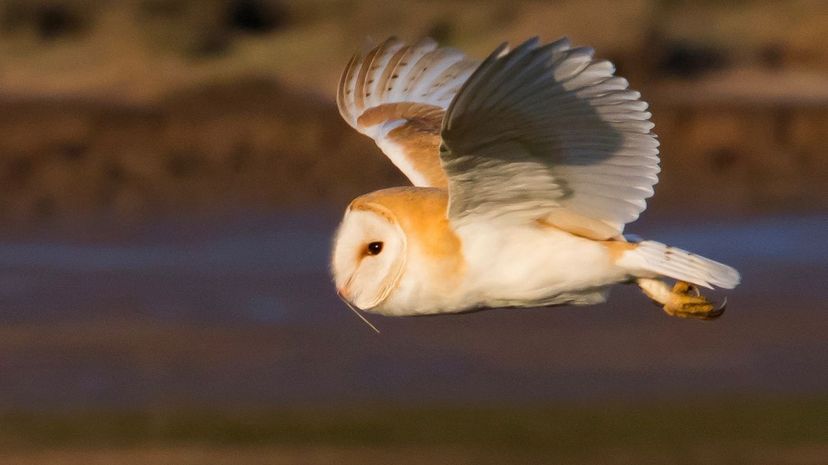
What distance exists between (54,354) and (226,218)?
2.82 m

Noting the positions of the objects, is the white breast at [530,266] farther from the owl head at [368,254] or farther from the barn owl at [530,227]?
the owl head at [368,254]

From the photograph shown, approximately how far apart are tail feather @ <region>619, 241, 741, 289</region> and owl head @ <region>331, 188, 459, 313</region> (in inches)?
19.4

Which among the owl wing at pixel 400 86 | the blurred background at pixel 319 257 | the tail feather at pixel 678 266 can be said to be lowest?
the tail feather at pixel 678 266

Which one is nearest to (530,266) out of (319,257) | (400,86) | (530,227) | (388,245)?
(530,227)

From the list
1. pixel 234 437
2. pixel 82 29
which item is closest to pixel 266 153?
pixel 82 29

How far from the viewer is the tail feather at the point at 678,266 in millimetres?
5164

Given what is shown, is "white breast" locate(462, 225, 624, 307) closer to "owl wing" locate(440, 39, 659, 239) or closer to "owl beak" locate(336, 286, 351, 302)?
"owl wing" locate(440, 39, 659, 239)

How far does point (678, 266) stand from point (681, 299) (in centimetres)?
27

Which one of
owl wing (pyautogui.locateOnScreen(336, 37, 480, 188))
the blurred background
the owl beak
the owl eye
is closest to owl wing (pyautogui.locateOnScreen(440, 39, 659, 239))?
the owl eye

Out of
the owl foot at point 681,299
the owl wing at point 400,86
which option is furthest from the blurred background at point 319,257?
the owl foot at point 681,299

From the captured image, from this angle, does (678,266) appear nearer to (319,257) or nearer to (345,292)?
(345,292)

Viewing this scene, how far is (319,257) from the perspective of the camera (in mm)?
12625

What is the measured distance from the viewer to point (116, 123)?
1502 centimetres

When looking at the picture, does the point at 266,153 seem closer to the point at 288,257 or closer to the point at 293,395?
the point at 288,257
